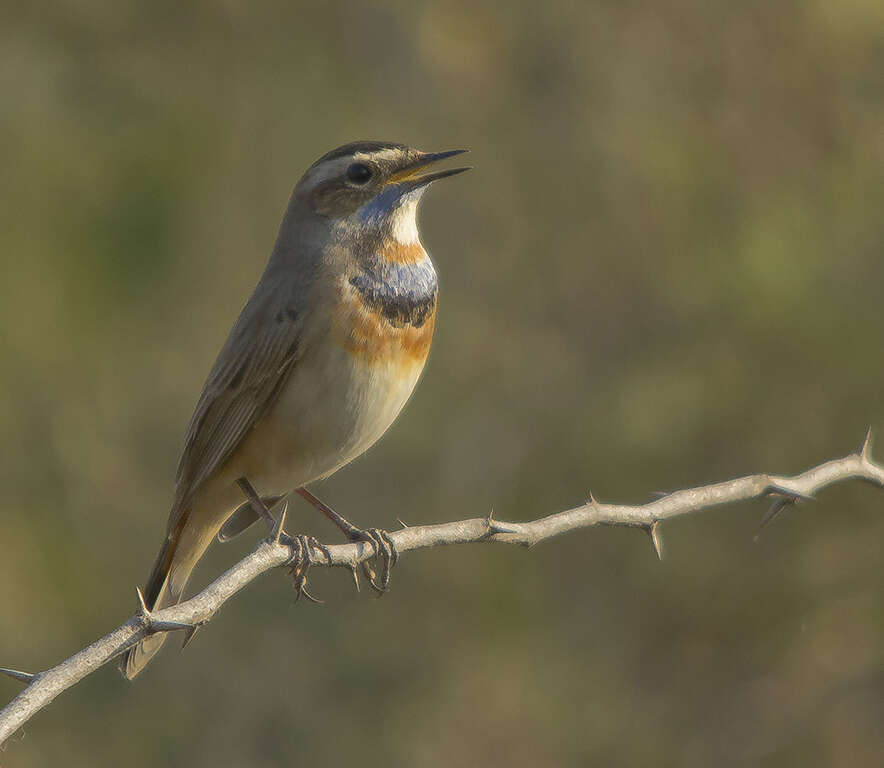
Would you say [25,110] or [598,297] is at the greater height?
[25,110]

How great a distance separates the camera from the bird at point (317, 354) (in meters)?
4.66

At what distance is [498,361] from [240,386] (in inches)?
132

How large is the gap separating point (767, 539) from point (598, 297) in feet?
6.18

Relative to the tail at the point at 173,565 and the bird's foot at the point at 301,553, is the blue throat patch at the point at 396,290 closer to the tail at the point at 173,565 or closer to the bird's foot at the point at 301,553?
the bird's foot at the point at 301,553

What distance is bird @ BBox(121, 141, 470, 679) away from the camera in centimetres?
466

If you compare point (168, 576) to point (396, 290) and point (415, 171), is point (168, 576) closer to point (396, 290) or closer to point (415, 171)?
point (396, 290)

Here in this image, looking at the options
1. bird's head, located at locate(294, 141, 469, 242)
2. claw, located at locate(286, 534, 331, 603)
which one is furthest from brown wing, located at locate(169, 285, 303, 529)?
claw, located at locate(286, 534, 331, 603)

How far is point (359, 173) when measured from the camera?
4.96 m

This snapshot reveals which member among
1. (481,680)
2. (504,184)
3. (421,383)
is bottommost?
(481,680)

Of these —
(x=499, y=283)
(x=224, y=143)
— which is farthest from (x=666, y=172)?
(x=224, y=143)

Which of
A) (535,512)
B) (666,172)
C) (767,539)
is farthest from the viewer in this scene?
(666,172)

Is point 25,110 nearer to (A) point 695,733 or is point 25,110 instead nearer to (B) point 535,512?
(B) point 535,512

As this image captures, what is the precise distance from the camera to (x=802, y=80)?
26.0ft

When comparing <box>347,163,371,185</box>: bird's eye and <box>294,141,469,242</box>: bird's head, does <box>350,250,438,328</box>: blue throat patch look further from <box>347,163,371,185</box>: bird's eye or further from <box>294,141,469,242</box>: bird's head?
<box>347,163,371,185</box>: bird's eye
